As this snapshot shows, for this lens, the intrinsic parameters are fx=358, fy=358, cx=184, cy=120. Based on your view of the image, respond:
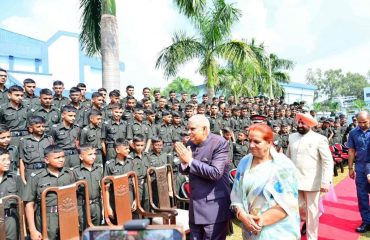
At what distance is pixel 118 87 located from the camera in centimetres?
891

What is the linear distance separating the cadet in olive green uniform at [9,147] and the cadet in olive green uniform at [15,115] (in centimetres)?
41

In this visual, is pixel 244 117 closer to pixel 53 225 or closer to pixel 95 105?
pixel 95 105

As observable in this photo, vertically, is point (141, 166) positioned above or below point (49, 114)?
below

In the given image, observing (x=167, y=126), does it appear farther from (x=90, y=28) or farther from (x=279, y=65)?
(x=279, y=65)

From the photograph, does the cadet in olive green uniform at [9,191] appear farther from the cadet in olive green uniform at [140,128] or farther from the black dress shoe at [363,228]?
the black dress shoe at [363,228]

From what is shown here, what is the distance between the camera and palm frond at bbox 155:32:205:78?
42.2ft

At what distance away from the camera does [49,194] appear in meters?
3.69

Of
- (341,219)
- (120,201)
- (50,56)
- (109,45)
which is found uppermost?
(50,56)

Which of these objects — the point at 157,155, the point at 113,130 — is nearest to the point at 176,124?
the point at 113,130

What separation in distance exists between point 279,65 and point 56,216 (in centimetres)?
2215

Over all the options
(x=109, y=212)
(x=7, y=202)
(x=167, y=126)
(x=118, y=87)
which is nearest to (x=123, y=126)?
(x=167, y=126)

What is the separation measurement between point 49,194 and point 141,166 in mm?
1822

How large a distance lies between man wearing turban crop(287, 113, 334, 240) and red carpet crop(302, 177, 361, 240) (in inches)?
30.9

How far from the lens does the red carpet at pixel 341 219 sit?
4950 mm
